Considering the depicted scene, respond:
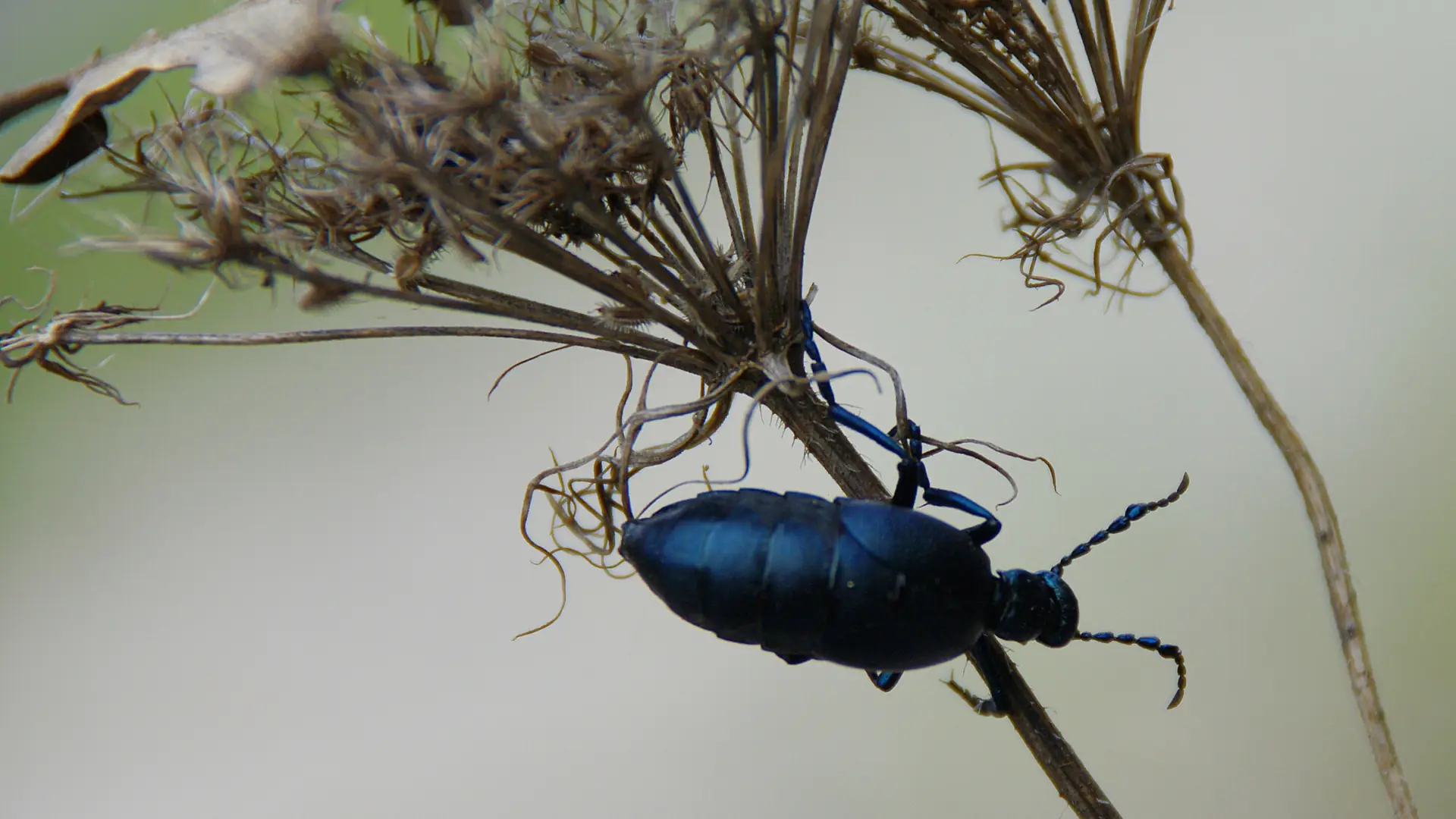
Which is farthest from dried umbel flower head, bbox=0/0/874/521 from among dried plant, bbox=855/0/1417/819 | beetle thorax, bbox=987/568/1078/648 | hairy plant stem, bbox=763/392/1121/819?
beetle thorax, bbox=987/568/1078/648

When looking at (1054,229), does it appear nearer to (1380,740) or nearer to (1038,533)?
(1380,740)

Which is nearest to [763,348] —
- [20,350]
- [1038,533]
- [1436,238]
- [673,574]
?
[673,574]

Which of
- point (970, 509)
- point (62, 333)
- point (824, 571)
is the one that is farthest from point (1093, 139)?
point (62, 333)

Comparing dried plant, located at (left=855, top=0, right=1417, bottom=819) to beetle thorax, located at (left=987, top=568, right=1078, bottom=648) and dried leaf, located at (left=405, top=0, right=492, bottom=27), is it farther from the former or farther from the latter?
dried leaf, located at (left=405, top=0, right=492, bottom=27)

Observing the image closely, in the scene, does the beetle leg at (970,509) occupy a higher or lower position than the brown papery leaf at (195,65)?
lower

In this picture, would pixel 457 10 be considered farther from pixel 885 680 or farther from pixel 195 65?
pixel 885 680

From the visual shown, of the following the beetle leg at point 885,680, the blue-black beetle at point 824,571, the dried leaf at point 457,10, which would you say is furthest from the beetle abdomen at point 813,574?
the dried leaf at point 457,10

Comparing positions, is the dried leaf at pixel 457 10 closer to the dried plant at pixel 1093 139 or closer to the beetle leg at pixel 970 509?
the dried plant at pixel 1093 139
